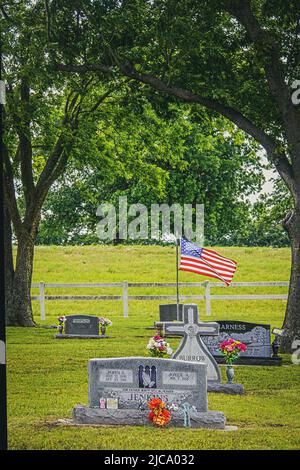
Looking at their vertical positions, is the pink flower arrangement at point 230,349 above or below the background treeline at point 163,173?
below

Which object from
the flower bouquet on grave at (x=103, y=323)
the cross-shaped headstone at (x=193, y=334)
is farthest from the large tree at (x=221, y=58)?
the cross-shaped headstone at (x=193, y=334)

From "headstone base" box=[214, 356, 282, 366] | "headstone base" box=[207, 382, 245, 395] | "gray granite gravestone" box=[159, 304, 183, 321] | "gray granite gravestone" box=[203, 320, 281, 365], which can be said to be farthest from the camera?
"gray granite gravestone" box=[159, 304, 183, 321]

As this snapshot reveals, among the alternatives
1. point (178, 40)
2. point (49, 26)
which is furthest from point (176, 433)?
point (49, 26)

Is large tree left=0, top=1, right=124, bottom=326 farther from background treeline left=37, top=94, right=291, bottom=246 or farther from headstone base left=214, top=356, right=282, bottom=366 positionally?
headstone base left=214, top=356, right=282, bottom=366

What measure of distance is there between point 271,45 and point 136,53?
297cm

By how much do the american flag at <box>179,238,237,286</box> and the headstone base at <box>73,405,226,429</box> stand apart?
35.1ft

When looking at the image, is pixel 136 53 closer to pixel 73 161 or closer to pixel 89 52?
pixel 89 52

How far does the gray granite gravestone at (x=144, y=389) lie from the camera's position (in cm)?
995

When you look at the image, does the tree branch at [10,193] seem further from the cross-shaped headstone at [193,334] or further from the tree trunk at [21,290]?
the cross-shaped headstone at [193,334]

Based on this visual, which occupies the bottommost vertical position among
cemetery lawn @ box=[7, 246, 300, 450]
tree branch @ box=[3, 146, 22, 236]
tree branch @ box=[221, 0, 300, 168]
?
cemetery lawn @ box=[7, 246, 300, 450]

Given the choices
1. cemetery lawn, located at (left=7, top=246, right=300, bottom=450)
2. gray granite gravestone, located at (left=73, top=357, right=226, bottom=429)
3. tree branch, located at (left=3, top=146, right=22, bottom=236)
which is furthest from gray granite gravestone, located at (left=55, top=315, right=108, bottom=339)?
gray granite gravestone, located at (left=73, top=357, right=226, bottom=429)

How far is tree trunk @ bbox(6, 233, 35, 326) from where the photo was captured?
86.2ft

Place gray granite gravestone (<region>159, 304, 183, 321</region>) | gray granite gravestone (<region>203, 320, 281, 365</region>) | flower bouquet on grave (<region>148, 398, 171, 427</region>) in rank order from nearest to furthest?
flower bouquet on grave (<region>148, 398, 171, 427</region>), gray granite gravestone (<region>203, 320, 281, 365</region>), gray granite gravestone (<region>159, 304, 183, 321</region>)

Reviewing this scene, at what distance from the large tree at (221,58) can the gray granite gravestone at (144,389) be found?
8.73m
